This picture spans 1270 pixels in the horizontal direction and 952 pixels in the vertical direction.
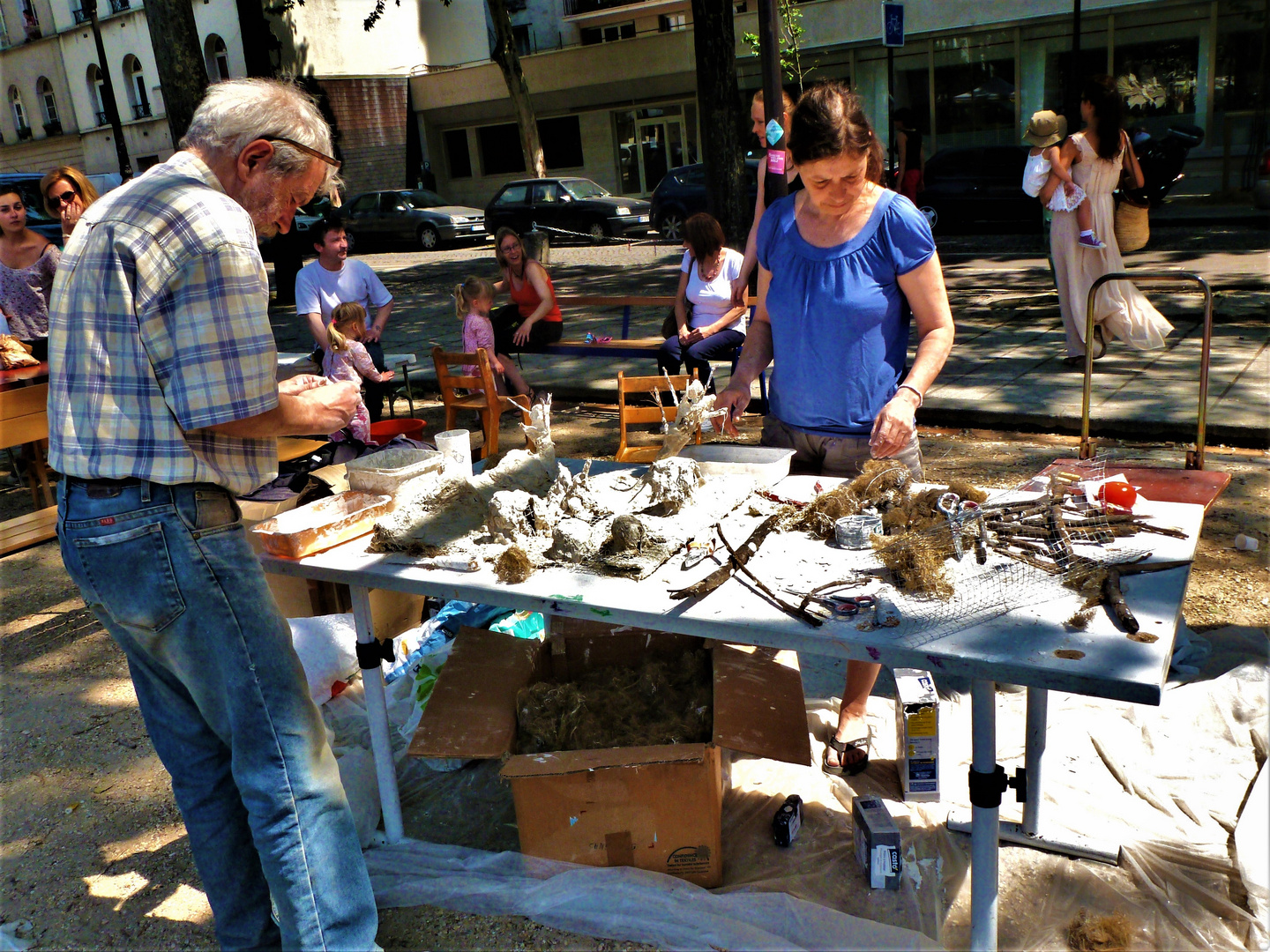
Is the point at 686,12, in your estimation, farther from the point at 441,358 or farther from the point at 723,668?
the point at 723,668

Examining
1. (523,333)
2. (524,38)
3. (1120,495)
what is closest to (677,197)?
(523,333)

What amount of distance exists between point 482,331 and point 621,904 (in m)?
4.59

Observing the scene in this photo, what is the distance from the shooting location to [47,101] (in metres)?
31.1

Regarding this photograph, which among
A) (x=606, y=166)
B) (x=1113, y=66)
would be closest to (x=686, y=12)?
(x=606, y=166)

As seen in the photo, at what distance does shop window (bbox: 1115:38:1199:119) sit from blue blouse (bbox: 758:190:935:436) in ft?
55.7

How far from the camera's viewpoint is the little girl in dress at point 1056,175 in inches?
245

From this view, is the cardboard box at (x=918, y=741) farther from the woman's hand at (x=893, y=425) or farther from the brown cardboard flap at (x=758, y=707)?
the woman's hand at (x=893, y=425)

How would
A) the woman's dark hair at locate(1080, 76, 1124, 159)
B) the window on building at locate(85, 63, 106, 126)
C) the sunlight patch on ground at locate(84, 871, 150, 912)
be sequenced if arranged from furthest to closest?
the window on building at locate(85, 63, 106, 126) < the woman's dark hair at locate(1080, 76, 1124, 159) < the sunlight patch on ground at locate(84, 871, 150, 912)

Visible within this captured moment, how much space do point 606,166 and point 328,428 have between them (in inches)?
945

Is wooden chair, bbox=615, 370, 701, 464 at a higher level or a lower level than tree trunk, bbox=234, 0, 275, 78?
lower

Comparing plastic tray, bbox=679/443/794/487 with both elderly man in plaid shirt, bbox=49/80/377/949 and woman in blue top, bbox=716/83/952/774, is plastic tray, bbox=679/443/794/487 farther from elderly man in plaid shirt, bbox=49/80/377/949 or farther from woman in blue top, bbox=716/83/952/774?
elderly man in plaid shirt, bbox=49/80/377/949

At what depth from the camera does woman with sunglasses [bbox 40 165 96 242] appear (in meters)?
5.51

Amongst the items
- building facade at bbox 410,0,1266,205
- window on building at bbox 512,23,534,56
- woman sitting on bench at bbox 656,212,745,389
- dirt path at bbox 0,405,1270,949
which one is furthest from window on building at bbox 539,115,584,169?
dirt path at bbox 0,405,1270,949

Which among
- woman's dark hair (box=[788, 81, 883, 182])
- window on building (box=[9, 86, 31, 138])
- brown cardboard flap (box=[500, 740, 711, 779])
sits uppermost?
window on building (box=[9, 86, 31, 138])
